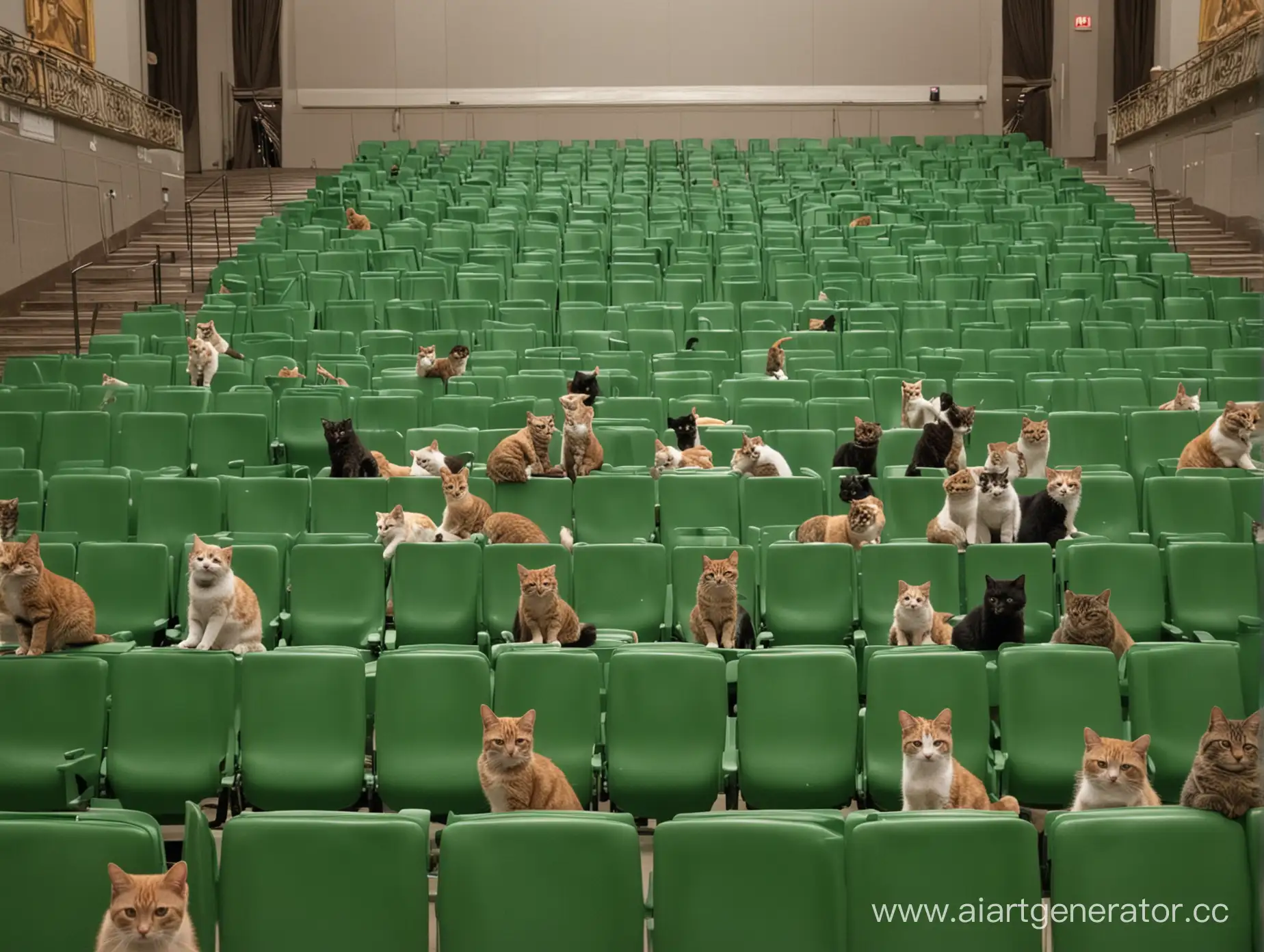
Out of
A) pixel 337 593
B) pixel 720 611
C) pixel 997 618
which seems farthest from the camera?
pixel 337 593

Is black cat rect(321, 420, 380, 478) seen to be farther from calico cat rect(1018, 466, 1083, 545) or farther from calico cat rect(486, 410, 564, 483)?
calico cat rect(1018, 466, 1083, 545)

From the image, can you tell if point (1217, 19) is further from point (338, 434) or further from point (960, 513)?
point (338, 434)

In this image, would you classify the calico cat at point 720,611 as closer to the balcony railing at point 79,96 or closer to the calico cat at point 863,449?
the calico cat at point 863,449

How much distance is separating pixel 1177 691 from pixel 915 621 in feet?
2.51

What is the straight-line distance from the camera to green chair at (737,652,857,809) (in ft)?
10.3

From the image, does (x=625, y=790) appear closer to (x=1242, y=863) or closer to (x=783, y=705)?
(x=783, y=705)

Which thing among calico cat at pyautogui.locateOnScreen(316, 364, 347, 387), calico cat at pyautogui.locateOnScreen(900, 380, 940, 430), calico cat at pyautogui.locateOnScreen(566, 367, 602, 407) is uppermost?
calico cat at pyautogui.locateOnScreen(316, 364, 347, 387)

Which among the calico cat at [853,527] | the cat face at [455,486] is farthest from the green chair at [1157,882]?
the cat face at [455,486]

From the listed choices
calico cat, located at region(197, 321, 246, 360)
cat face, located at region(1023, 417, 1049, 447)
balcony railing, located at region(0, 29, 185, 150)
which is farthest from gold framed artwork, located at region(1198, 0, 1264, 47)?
balcony railing, located at region(0, 29, 185, 150)

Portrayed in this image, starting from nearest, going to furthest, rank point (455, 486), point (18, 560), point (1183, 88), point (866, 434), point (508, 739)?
point (508, 739), point (18, 560), point (455, 486), point (866, 434), point (1183, 88)

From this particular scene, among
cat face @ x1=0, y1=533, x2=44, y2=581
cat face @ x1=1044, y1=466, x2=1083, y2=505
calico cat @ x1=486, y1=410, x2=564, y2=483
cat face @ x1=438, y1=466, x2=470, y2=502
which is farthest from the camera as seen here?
calico cat @ x1=486, y1=410, x2=564, y2=483

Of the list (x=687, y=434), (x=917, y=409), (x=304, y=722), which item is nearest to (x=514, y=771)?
(x=304, y=722)

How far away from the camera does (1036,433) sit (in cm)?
488

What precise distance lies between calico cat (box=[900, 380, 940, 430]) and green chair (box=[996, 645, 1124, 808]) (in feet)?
8.22
